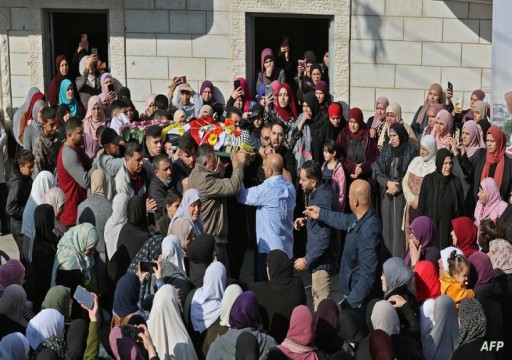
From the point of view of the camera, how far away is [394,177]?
38.8ft

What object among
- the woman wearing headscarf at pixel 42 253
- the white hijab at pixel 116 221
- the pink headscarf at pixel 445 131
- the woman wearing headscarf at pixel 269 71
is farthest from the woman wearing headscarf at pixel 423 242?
the woman wearing headscarf at pixel 269 71

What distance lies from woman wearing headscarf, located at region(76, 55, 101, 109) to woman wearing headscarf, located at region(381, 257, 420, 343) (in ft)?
25.3

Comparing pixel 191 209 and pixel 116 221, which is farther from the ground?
pixel 191 209

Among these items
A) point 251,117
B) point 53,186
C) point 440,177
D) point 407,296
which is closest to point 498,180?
point 440,177

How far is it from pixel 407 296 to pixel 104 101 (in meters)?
7.42

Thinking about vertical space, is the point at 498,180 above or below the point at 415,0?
below

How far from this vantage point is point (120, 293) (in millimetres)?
7848

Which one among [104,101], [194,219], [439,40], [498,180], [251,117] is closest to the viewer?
[194,219]

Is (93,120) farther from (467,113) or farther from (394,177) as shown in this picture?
(467,113)

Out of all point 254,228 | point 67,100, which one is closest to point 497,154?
point 254,228

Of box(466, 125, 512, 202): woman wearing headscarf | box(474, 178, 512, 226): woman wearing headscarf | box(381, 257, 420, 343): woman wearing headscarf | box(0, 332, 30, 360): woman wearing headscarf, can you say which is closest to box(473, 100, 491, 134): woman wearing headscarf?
box(466, 125, 512, 202): woman wearing headscarf

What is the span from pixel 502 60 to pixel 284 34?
5.19 m

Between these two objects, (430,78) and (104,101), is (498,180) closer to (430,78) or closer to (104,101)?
(430,78)

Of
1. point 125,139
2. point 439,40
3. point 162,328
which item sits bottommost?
point 162,328
